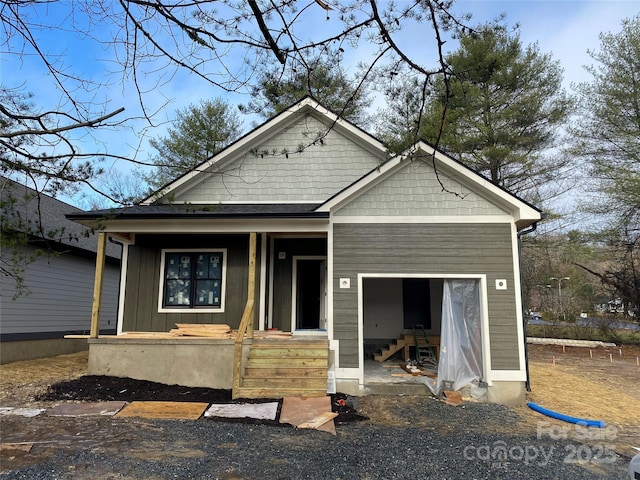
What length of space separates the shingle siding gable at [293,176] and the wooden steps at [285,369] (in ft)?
12.4

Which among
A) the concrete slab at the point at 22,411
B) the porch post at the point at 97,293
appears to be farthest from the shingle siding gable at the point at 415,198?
the concrete slab at the point at 22,411

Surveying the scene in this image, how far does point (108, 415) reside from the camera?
18.7ft

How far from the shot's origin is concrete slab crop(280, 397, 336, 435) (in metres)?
5.43

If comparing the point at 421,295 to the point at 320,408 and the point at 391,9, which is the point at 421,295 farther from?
the point at 391,9

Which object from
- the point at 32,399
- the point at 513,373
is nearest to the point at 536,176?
the point at 513,373

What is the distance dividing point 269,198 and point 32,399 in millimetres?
6021

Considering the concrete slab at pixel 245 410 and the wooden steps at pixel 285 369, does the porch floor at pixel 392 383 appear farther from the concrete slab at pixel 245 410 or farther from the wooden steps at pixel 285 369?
the concrete slab at pixel 245 410

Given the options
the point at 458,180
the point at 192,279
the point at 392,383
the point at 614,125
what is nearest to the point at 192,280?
the point at 192,279

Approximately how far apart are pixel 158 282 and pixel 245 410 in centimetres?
446

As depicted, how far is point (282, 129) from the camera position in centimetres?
1045

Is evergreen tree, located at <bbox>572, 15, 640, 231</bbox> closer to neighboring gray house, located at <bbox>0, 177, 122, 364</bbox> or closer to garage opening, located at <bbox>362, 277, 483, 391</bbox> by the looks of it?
garage opening, located at <bbox>362, 277, 483, 391</bbox>

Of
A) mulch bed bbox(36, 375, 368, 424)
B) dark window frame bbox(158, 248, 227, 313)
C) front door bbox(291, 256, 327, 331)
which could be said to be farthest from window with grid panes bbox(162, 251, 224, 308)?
mulch bed bbox(36, 375, 368, 424)

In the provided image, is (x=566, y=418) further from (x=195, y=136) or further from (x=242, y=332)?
(x=195, y=136)

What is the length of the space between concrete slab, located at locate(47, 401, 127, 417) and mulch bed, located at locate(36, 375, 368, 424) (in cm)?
25
